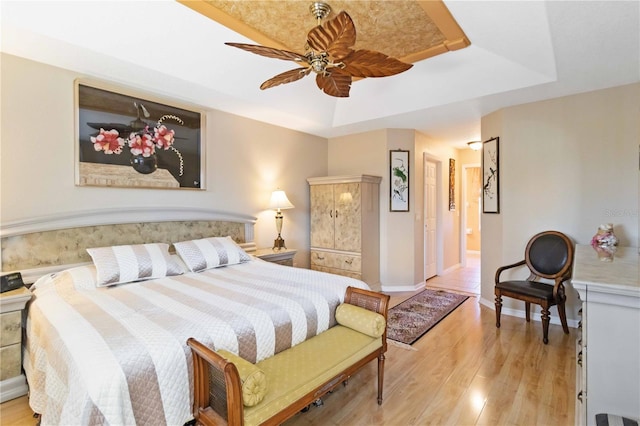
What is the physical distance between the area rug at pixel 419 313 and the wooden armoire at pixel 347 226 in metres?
0.69

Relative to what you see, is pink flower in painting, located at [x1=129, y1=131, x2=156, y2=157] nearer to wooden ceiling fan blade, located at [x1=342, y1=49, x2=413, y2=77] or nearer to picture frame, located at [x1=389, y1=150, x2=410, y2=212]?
wooden ceiling fan blade, located at [x1=342, y1=49, x2=413, y2=77]

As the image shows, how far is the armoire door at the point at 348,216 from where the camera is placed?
4.25 m

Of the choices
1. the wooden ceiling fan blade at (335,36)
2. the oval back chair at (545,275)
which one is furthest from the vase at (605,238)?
the wooden ceiling fan blade at (335,36)

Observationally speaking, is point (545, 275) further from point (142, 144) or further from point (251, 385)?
point (142, 144)

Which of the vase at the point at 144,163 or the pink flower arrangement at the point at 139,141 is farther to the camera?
the vase at the point at 144,163

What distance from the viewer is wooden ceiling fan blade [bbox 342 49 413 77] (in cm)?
196

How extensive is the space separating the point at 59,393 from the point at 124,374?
16.1 inches

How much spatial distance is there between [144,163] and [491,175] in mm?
3981

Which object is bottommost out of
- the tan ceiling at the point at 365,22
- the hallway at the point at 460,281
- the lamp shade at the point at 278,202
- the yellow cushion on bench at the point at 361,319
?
the hallway at the point at 460,281

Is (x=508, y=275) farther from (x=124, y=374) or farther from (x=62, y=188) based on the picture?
(x=62, y=188)

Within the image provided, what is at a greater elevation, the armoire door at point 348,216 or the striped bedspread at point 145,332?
the armoire door at point 348,216

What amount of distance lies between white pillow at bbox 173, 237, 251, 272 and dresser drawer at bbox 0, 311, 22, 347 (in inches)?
44.1

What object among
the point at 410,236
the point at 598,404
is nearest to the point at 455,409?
the point at 598,404

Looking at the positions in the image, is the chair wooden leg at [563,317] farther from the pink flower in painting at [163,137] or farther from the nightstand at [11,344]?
the nightstand at [11,344]
